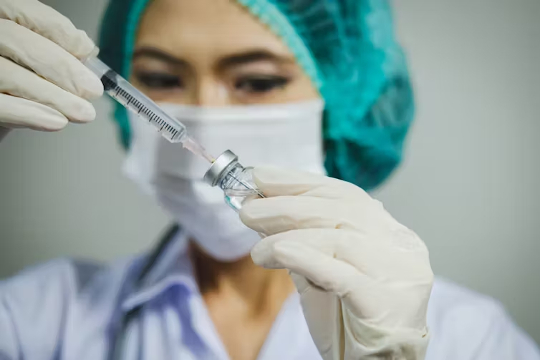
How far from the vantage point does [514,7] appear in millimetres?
968

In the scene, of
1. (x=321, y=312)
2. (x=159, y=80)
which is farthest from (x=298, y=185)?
(x=159, y=80)

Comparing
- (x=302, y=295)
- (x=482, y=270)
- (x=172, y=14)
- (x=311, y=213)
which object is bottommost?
(x=482, y=270)

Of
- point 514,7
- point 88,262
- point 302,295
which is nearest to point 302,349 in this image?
point 302,295

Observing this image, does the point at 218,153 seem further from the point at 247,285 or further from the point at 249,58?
the point at 247,285

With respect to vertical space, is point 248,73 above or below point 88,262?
above

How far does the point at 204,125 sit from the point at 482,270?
70 cm

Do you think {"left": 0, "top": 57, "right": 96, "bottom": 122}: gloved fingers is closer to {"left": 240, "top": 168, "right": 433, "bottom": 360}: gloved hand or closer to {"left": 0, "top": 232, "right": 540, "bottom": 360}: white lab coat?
{"left": 240, "top": 168, "right": 433, "bottom": 360}: gloved hand

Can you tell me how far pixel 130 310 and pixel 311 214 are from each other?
21.9 inches

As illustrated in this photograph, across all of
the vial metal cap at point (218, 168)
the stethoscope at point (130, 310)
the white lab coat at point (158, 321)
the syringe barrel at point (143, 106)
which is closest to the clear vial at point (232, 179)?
the vial metal cap at point (218, 168)

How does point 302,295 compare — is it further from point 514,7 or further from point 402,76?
point 514,7

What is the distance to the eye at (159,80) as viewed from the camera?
0.92 metres

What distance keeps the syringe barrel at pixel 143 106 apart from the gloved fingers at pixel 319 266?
24 centimetres

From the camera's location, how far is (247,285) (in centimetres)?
101

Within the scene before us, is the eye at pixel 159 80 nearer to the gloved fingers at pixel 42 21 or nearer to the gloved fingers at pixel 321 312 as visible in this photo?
the gloved fingers at pixel 42 21
